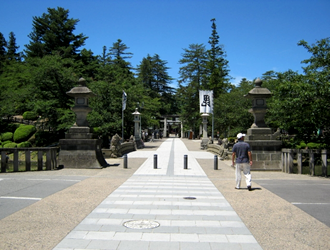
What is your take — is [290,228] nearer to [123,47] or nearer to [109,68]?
[109,68]

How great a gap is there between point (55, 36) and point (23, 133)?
16.7m

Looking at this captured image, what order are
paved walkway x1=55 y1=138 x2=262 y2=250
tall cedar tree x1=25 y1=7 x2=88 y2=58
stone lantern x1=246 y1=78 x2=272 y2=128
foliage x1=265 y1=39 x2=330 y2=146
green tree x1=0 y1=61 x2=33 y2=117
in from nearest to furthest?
paved walkway x1=55 y1=138 x2=262 y2=250, foliage x1=265 y1=39 x2=330 y2=146, stone lantern x1=246 y1=78 x2=272 y2=128, green tree x1=0 y1=61 x2=33 y2=117, tall cedar tree x1=25 y1=7 x2=88 y2=58

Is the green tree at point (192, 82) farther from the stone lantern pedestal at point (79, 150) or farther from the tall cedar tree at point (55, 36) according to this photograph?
the stone lantern pedestal at point (79, 150)

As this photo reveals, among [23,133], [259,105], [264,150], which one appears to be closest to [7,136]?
[23,133]

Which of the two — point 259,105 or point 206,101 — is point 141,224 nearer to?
point 259,105

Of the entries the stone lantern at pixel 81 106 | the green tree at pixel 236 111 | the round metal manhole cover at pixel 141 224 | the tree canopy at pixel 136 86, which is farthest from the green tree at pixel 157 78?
the round metal manhole cover at pixel 141 224

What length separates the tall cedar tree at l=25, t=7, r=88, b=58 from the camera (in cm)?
4578

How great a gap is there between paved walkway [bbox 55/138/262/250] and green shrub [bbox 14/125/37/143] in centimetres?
3343

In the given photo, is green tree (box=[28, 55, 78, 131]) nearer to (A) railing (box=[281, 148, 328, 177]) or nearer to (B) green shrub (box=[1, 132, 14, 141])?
(B) green shrub (box=[1, 132, 14, 141])

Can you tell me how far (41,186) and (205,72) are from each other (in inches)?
2290

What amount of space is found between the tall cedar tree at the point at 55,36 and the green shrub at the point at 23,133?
12.1 metres

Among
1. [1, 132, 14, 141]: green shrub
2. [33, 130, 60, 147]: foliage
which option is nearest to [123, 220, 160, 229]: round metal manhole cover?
[33, 130, 60, 147]: foliage

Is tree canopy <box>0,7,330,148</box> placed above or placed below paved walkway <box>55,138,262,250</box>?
above

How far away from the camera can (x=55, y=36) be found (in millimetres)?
46250
